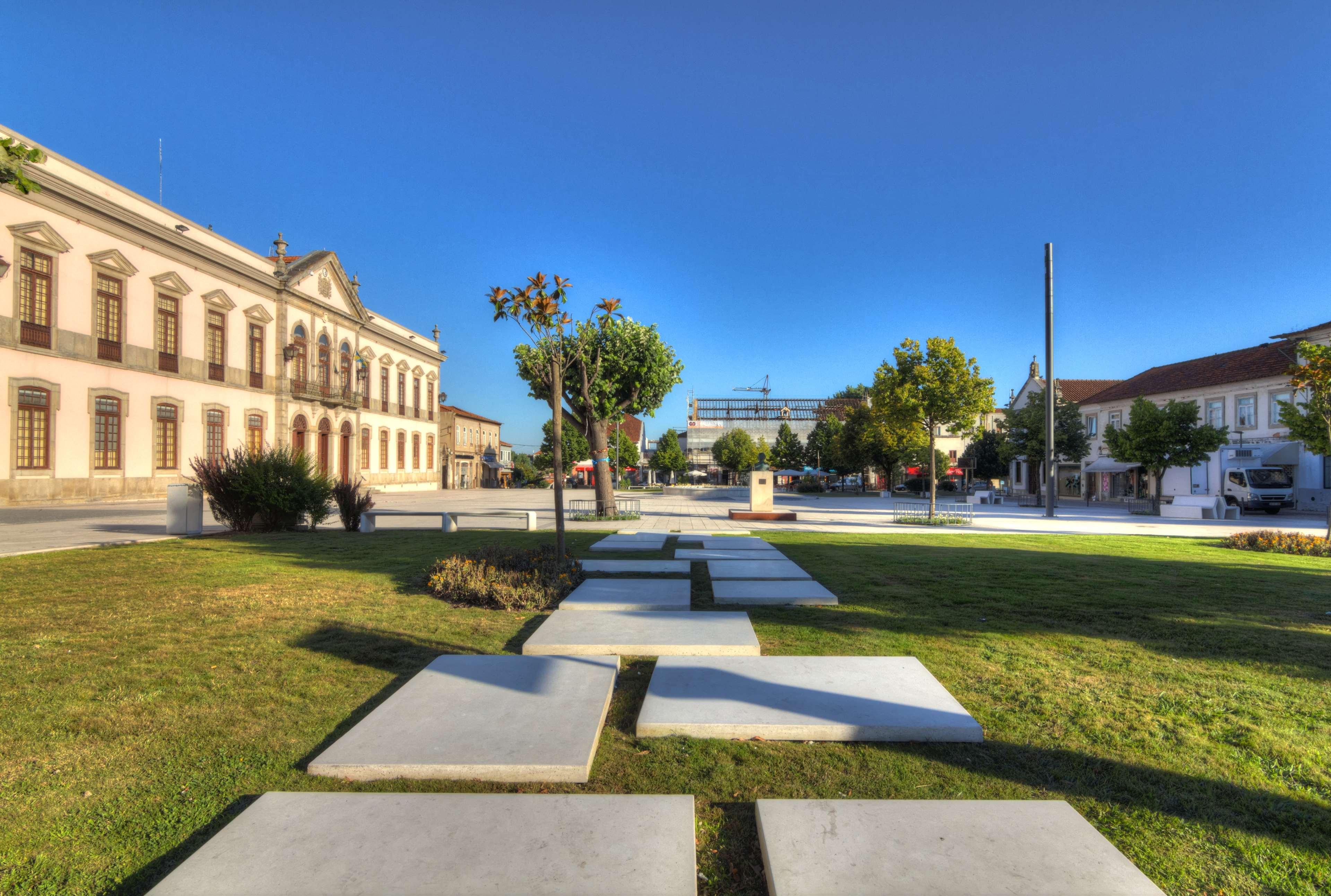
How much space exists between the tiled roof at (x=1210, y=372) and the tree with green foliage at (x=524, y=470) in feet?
146

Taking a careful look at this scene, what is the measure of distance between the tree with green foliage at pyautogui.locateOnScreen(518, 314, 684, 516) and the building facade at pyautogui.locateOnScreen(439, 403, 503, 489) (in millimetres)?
39084

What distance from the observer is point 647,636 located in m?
5.32

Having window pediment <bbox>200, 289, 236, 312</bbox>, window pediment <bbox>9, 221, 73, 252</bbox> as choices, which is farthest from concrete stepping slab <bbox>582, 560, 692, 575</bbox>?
window pediment <bbox>200, 289, 236, 312</bbox>

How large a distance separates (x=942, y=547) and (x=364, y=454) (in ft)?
131

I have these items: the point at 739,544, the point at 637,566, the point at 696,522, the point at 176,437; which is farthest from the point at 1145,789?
the point at 176,437

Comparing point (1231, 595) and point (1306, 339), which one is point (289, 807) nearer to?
point (1231, 595)

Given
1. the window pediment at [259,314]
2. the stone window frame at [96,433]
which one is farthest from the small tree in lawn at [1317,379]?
the window pediment at [259,314]

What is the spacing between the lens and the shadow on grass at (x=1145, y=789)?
266 cm

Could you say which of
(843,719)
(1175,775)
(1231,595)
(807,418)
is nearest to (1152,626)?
(1231,595)

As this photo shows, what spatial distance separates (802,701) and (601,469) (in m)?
17.9

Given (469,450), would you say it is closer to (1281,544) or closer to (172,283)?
(172,283)

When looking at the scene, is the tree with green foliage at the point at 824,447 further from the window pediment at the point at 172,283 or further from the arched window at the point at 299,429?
the window pediment at the point at 172,283

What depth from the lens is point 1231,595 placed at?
7.62m

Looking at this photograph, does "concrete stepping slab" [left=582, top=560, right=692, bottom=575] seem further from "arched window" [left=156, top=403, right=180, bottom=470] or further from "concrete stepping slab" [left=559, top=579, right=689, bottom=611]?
"arched window" [left=156, top=403, right=180, bottom=470]
